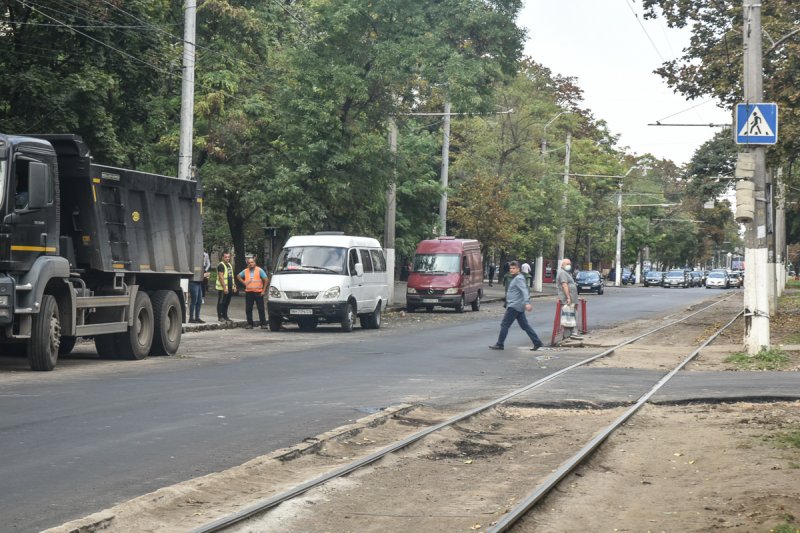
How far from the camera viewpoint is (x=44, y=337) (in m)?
17.3

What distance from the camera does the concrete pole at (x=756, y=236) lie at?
→ 21.5 m

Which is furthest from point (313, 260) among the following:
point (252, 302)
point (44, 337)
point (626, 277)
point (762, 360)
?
point (626, 277)

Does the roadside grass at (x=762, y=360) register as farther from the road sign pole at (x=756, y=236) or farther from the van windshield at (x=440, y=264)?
the van windshield at (x=440, y=264)

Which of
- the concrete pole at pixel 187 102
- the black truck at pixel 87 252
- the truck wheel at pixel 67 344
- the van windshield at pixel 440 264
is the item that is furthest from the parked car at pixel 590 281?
the truck wheel at pixel 67 344

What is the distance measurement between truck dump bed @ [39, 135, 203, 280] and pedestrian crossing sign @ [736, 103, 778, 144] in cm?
1035

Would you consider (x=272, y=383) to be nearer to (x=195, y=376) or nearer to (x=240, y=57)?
(x=195, y=376)

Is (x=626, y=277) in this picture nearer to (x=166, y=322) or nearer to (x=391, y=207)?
(x=391, y=207)

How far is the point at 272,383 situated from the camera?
1614 cm

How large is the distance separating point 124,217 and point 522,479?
12.4 metres

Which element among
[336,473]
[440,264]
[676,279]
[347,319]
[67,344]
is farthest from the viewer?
[676,279]

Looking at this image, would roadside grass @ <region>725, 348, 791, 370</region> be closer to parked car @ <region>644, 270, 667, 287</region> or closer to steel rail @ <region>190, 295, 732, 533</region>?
steel rail @ <region>190, 295, 732, 533</region>

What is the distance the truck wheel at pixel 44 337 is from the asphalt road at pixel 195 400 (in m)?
0.30

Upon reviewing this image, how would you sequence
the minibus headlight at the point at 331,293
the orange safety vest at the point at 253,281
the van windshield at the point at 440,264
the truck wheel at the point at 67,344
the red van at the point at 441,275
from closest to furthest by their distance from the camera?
1. the truck wheel at the point at 67,344
2. the minibus headlight at the point at 331,293
3. the orange safety vest at the point at 253,281
4. the red van at the point at 441,275
5. the van windshield at the point at 440,264

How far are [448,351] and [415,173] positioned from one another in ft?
61.2
